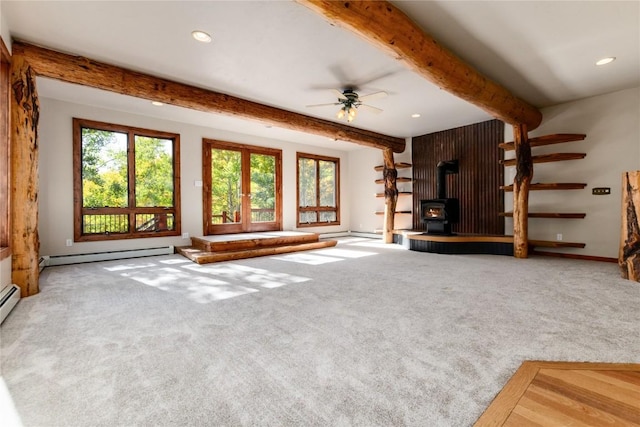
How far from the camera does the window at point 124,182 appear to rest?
5.12 metres

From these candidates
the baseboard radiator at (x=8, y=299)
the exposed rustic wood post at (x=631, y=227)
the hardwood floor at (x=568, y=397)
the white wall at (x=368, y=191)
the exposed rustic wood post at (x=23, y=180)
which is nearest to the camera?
the hardwood floor at (x=568, y=397)

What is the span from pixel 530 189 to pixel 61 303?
694cm

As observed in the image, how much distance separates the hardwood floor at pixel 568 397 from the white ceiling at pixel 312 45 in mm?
2965

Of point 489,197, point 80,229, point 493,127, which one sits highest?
point 493,127

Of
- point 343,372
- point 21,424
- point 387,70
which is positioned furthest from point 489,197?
point 21,424

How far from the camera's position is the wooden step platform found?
5074 millimetres

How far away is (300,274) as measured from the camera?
13.2 feet

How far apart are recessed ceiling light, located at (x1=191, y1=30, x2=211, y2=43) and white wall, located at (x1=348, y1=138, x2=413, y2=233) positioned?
5.91m

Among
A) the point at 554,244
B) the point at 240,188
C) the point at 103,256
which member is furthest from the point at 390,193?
the point at 103,256

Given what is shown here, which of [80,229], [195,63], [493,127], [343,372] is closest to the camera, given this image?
[343,372]

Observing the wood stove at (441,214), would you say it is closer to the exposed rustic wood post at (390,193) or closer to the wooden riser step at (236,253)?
the exposed rustic wood post at (390,193)

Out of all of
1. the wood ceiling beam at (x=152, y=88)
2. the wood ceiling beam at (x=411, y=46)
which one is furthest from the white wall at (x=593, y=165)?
the wood ceiling beam at (x=152, y=88)

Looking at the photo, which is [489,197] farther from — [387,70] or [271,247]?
[271,247]

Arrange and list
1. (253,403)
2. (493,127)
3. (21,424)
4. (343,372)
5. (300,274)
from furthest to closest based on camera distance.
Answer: (493,127) < (300,274) < (343,372) < (253,403) < (21,424)
